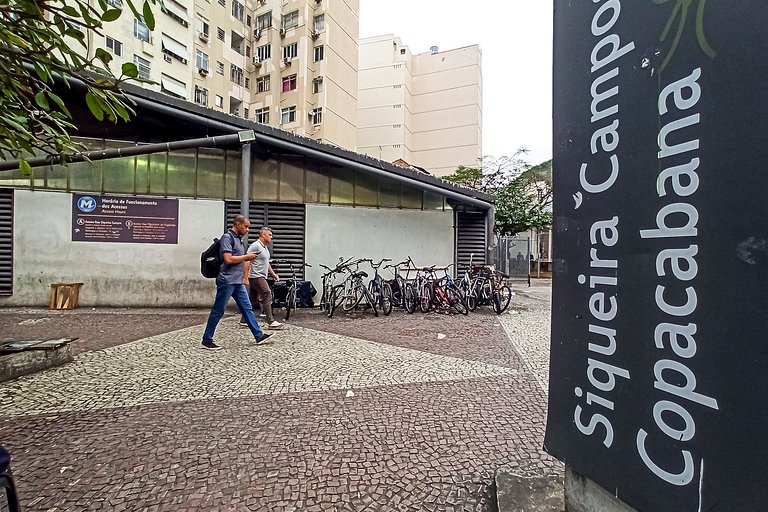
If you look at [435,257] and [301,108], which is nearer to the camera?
[435,257]

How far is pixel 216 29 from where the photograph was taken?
2998 cm

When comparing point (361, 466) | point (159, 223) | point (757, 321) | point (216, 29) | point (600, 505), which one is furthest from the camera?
point (216, 29)

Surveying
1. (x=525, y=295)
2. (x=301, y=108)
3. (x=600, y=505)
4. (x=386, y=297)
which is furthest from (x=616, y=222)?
(x=301, y=108)

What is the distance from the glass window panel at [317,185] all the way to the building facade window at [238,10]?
29945 mm

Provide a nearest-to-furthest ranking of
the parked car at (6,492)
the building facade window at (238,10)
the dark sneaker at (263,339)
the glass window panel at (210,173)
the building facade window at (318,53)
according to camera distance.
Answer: the parked car at (6,492)
the dark sneaker at (263,339)
the glass window panel at (210,173)
the building facade window at (238,10)
the building facade window at (318,53)

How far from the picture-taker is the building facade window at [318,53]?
1293 inches

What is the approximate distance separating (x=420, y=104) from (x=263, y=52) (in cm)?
1948

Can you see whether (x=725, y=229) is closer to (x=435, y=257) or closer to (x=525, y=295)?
(x=435, y=257)

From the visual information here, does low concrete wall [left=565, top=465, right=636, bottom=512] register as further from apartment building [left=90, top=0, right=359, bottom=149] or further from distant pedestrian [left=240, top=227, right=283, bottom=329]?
apartment building [left=90, top=0, right=359, bottom=149]

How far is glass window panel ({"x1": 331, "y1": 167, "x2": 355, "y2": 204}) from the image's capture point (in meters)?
10.2

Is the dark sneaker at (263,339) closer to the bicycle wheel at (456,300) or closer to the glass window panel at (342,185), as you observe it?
the bicycle wheel at (456,300)

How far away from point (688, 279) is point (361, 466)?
2098 mm

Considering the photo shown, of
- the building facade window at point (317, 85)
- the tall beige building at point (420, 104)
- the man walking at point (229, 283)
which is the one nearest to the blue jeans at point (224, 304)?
the man walking at point (229, 283)

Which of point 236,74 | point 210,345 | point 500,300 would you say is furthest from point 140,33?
point 500,300
